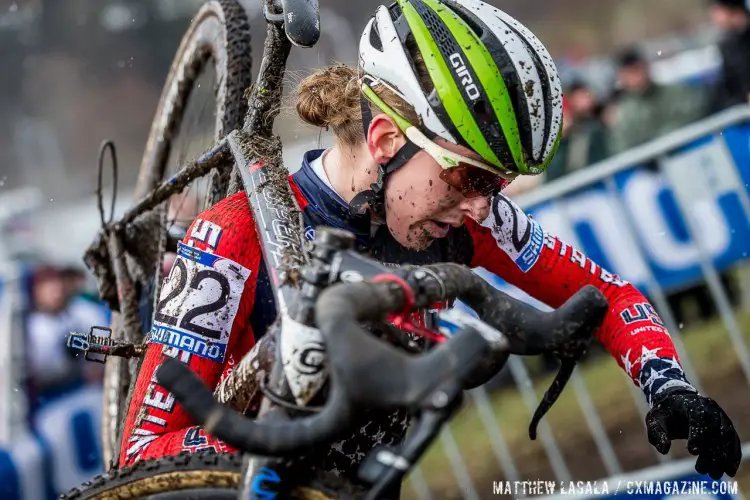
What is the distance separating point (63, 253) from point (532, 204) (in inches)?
368

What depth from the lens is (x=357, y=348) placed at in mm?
1554

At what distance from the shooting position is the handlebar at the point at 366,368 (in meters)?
1.55

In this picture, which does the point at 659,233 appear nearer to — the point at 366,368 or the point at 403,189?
the point at 403,189

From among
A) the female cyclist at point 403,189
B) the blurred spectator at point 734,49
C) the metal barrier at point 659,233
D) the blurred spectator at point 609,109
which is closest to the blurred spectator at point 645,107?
the blurred spectator at point 609,109

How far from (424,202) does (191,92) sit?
2028mm

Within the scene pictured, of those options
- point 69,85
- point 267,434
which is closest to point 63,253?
point 69,85

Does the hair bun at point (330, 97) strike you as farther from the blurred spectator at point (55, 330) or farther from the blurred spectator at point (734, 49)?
the blurred spectator at point (734, 49)

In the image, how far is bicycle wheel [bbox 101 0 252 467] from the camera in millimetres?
3496

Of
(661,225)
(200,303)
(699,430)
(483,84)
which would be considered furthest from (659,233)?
(200,303)

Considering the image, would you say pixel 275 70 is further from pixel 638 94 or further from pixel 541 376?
pixel 638 94

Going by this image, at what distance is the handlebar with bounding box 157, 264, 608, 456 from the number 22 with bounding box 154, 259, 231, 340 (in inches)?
27.6

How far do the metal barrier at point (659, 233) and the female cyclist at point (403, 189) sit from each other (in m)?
2.94

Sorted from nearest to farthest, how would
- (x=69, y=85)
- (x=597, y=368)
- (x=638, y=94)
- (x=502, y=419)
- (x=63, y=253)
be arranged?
(x=502, y=419) → (x=597, y=368) → (x=638, y=94) → (x=63, y=253) → (x=69, y=85)

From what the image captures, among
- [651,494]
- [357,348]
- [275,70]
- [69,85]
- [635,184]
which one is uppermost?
[69,85]
